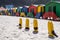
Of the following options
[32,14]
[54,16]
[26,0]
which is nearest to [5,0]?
[26,0]

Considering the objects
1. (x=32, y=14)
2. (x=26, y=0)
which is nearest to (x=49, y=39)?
(x=32, y=14)

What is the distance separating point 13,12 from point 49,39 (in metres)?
38.3

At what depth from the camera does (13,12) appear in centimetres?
4688

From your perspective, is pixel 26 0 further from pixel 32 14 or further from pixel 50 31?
pixel 50 31

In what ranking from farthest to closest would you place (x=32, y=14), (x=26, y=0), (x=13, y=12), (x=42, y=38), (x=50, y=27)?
(x=26, y=0), (x=13, y=12), (x=32, y=14), (x=42, y=38), (x=50, y=27)

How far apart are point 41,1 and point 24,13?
2863 centimetres

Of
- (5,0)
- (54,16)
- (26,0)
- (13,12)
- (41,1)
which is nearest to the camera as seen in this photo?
(54,16)

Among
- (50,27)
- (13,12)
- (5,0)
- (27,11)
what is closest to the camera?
(50,27)

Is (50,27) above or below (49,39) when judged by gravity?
above

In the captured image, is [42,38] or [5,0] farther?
[5,0]

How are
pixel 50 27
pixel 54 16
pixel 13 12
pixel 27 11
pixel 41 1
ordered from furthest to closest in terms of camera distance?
pixel 41 1 < pixel 13 12 < pixel 27 11 < pixel 54 16 < pixel 50 27

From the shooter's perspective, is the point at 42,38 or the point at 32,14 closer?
the point at 42,38

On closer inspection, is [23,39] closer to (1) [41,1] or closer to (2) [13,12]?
(2) [13,12]

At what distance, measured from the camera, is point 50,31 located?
29.2 feet
